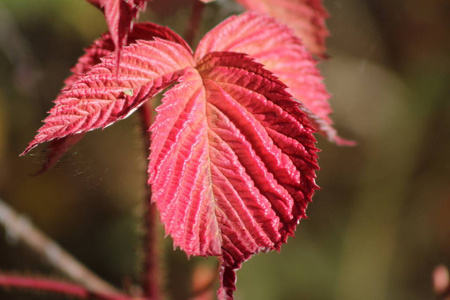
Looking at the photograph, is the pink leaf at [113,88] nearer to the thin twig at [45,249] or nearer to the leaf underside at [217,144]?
the leaf underside at [217,144]

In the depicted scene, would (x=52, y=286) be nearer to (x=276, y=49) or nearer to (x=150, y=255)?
(x=150, y=255)

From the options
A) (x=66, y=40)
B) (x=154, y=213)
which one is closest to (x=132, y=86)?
(x=154, y=213)

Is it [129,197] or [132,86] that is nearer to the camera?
[132,86]

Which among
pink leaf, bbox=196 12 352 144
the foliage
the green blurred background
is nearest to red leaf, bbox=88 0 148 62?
the foliage

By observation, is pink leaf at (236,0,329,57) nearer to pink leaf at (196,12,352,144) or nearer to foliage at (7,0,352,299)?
pink leaf at (196,12,352,144)

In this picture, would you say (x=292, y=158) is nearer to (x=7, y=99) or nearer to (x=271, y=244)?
(x=271, y=244)

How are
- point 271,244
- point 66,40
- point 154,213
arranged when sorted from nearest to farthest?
point 271,244 < point 154,213 < point 66,40

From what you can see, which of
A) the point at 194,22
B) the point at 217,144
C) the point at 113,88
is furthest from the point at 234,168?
the point at 194,22
